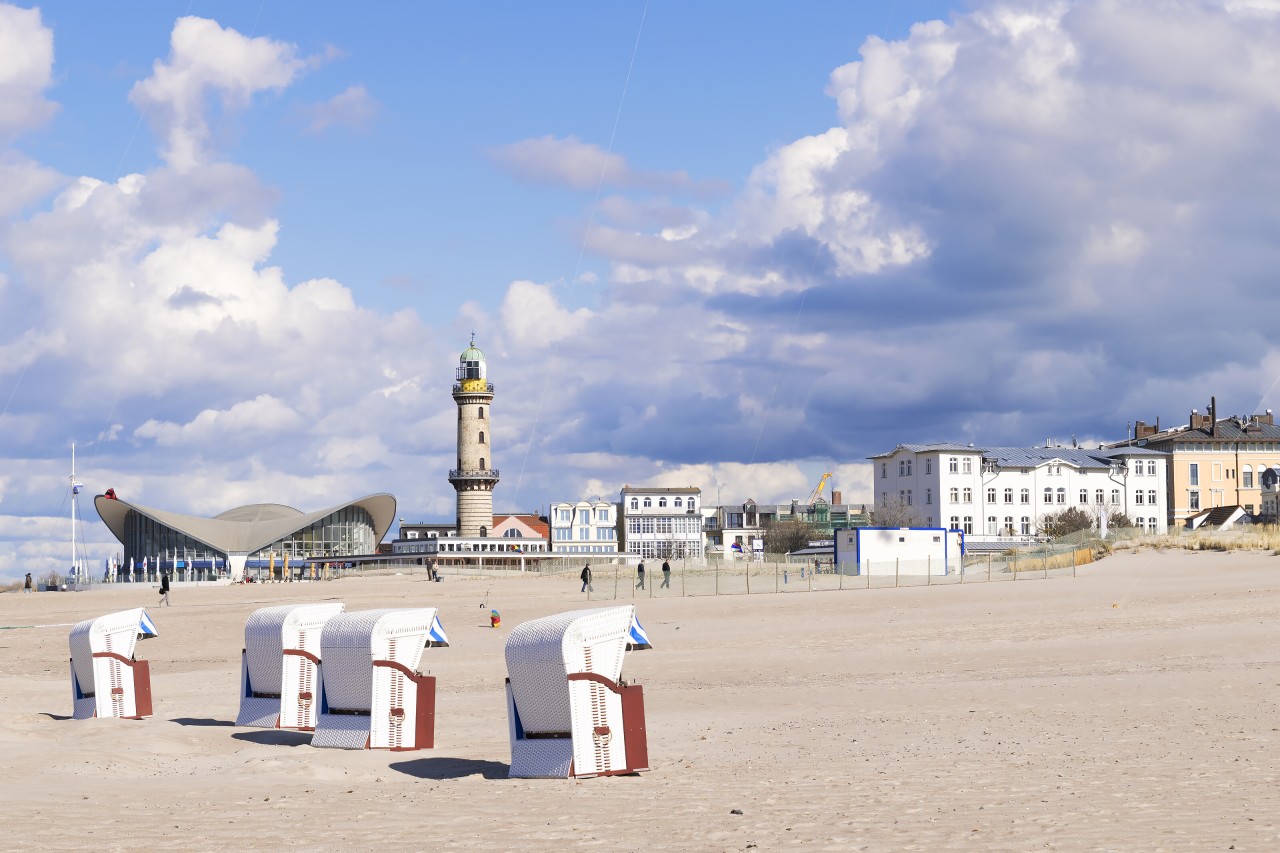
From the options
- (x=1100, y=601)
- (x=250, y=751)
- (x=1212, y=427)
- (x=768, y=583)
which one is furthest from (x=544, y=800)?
(x=1212, y=427)

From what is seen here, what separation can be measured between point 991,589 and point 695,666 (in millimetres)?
19855

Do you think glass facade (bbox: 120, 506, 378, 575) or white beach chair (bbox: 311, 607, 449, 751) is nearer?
white beach chair (bbox: 311, 607, 449, 751)

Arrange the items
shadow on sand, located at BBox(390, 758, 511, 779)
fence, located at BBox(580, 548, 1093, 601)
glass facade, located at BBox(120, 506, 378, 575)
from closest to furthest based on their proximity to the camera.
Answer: shadow on sand, located at BBox(390, 758, 511, 779)
fence, located at BBox(580, 548, 1093, 601)
glass facade, located at BBox(120, 506, 378, 575)

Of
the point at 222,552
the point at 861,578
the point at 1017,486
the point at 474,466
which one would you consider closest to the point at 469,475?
the point at 474,466

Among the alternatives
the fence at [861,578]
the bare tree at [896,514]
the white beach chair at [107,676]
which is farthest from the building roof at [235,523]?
the white beach chair at [107,676]

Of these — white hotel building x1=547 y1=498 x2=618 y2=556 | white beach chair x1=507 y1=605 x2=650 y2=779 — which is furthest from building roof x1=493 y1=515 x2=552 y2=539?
white beach chair x1=507 y1=605 x2=650 y2=779

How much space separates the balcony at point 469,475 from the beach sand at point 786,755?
89.0 metres

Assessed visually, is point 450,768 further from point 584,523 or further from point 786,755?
point 584,523

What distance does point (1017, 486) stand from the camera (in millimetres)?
116938

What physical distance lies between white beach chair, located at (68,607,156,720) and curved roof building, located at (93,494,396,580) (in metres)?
94.1

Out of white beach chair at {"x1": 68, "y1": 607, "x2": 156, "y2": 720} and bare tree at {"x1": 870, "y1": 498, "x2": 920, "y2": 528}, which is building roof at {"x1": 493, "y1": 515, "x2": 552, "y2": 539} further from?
white beach chair at {"x1": 68, "y1": 607, "x2": 156, "y2": 720}

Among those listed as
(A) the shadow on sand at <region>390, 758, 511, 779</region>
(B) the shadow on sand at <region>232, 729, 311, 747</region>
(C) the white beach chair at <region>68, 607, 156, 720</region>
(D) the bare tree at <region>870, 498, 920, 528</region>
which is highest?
(D) the bare tree at <region>870, 498, 920, 528</region>

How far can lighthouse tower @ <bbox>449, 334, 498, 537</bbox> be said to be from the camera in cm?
12444

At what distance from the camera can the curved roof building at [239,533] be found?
117000mm
